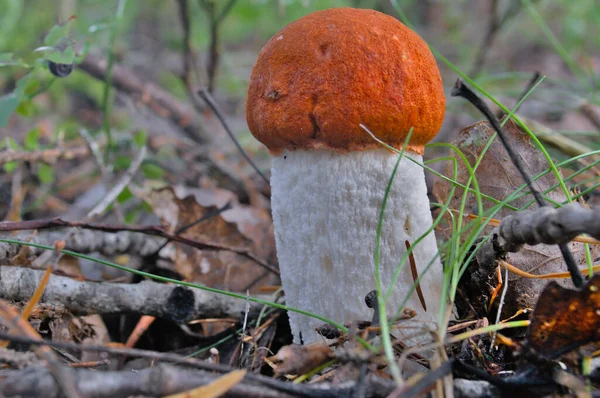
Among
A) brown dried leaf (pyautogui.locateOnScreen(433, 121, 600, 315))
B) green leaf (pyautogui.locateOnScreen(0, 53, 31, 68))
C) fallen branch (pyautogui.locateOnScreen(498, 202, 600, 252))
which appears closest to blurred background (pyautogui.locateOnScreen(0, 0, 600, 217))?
→ green leaf (pyautogui.locateOnScreen(0, 53, 31, 68))

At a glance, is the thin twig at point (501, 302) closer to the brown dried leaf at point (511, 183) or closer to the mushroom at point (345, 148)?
the brown dried leaf at point (511, 183)

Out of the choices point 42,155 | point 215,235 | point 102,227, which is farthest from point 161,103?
point 102,227

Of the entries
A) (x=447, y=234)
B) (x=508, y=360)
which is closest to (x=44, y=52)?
(x=447, y=234)

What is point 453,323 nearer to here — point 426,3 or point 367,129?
point 367,129

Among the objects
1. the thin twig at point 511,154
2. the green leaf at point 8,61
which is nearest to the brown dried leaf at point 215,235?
the green leaf at point 8,61

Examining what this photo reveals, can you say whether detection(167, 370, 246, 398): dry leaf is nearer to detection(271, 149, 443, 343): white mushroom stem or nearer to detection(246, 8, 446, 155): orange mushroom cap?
detection(271, 149, 443, 343): white mushroom stem

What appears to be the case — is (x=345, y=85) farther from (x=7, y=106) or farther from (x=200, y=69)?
(x=200, y=69)
